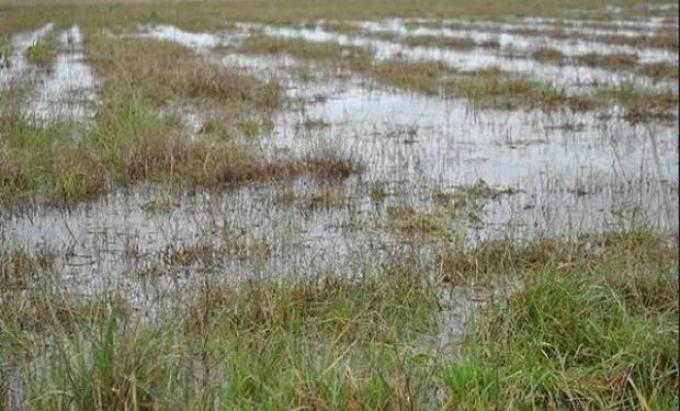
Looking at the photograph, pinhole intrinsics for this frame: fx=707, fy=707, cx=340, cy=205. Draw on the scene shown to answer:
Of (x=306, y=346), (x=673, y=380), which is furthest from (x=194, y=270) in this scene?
(x=673, y=380)

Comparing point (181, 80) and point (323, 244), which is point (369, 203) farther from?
point (181, 80)

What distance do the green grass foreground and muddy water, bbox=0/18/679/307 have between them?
0.49 metres

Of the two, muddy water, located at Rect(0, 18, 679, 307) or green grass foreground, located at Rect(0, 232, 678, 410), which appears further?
muddy water, located at Rect(0, 18, 679, 307)

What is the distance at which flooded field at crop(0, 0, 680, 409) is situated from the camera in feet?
11.5

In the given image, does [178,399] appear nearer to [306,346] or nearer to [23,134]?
→ [306,346]

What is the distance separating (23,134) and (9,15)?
1.15 metres

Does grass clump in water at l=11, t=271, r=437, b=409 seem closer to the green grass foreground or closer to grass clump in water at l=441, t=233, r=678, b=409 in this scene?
the green grass foreground

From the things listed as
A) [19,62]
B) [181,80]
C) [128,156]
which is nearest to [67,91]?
[181,80]

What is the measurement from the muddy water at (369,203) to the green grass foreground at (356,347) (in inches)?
19.3

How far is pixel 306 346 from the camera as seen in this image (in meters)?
3.89

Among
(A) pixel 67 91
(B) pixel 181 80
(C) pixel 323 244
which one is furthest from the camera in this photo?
(B) pixel 181 80

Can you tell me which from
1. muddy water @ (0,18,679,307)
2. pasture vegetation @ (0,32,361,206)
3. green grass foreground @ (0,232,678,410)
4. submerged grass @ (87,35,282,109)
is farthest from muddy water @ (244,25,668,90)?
green grass foreground @ (0,232,678,410)

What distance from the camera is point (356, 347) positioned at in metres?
3.96

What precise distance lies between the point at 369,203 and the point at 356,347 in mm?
2953
